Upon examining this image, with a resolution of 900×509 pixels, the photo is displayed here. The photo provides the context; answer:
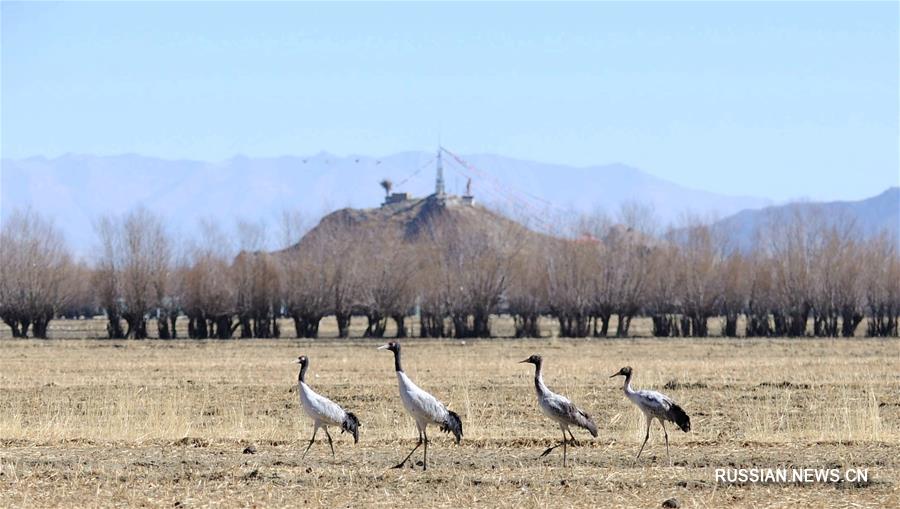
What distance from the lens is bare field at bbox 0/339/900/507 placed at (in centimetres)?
1545

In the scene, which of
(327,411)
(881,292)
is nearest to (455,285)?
(881,292)

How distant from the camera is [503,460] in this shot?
17.8 meters

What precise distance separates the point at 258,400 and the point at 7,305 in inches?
2076

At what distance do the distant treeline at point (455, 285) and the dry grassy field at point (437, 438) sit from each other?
35.2m

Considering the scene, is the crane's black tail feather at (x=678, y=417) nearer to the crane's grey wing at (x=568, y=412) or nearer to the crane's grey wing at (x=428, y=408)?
the crane's grey wing at (x=568, y=412)

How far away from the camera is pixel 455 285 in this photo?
75250mm

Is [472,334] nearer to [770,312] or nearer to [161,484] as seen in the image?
[770,312]

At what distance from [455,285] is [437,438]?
5500 centimetres

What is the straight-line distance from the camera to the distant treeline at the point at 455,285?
75.1 metres

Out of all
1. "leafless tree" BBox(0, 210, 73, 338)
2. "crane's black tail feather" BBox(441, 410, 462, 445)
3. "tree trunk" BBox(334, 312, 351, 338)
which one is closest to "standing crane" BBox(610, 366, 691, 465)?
"crane's black tail feather" BBox(441, 410, 462, 445)

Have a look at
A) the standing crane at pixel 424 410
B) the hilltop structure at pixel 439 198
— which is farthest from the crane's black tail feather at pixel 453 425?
Result: the hilltop structure at pixel 439 198

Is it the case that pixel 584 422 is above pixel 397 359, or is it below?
below

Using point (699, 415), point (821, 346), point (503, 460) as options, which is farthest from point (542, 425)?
point (821, 346)

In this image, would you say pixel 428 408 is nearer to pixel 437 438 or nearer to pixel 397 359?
pixel 397 359
